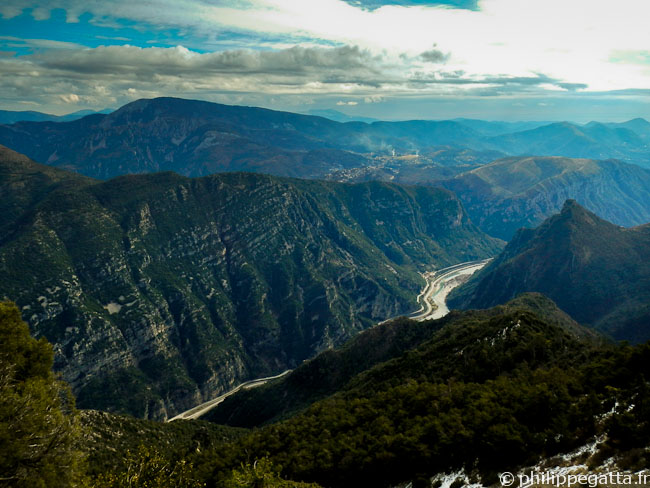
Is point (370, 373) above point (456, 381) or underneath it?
underneath

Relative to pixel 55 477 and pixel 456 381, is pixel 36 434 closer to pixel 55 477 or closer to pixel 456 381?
pixel 55 477

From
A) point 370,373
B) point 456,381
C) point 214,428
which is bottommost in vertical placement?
point 214,428

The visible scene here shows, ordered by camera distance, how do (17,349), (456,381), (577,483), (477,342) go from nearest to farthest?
(577,483) → (17,349) → (456,381) → (477,342)

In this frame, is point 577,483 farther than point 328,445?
No

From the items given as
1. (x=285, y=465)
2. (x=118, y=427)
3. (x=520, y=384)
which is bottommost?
(x=118, y=427)

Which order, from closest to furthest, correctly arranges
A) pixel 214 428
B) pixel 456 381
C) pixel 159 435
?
pixel 456 381 < pixel 159 435 < pixel 214 428

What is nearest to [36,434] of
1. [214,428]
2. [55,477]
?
[55,477]

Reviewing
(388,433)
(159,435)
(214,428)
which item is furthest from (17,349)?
(214,428)

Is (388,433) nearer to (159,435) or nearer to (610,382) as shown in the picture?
(610,382)

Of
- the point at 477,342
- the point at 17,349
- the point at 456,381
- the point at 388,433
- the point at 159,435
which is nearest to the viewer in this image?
the point at 17,349
